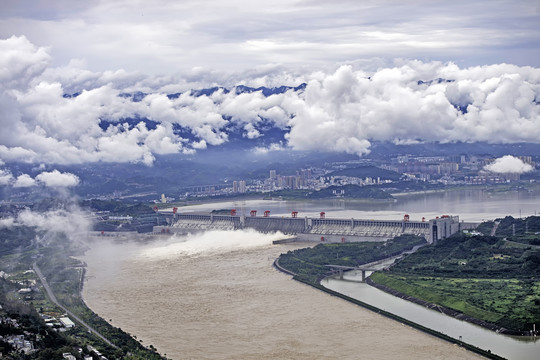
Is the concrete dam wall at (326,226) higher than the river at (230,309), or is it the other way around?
the concrete dam wall at (326,226)

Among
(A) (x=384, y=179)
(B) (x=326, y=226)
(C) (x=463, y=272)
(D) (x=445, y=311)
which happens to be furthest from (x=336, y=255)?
(A) (x=384, y=179)

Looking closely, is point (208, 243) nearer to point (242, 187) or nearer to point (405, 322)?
point (405, 322)

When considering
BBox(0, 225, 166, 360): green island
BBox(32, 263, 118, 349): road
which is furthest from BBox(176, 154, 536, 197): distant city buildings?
BBox(32, 263, 118, 349): road

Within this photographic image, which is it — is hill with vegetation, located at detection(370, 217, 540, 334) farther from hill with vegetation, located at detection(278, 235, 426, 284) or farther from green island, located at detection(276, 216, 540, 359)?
hill with vegetation, located at detection(278, 235, 426, 284)

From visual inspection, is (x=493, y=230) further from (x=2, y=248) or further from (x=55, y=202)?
(x=55, y=202)

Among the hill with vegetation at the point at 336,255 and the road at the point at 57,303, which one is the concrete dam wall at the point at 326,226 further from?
the road at the point at 57,303

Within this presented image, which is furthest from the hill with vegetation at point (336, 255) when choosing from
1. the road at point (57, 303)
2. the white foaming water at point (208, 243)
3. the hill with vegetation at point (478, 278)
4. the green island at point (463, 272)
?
the road at point (57, 303)
